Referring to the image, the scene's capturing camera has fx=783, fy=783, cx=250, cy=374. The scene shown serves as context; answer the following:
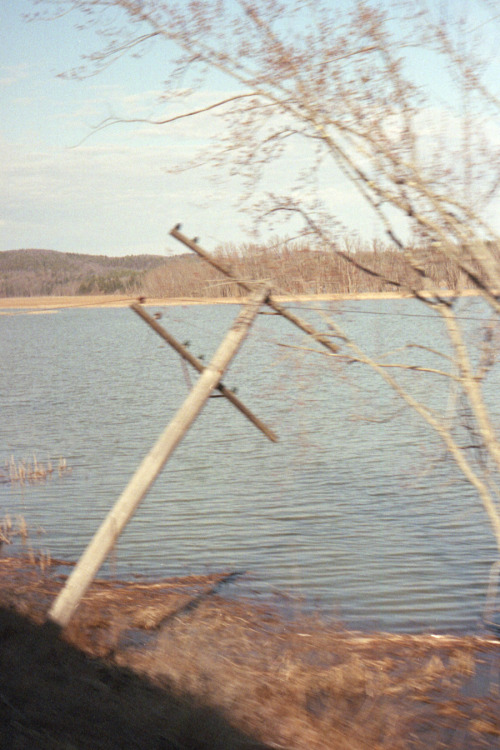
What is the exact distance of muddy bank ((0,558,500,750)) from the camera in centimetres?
415

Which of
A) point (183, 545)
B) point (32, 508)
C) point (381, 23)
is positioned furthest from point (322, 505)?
point (381, 23)

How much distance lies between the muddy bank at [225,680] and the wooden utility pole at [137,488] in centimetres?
27

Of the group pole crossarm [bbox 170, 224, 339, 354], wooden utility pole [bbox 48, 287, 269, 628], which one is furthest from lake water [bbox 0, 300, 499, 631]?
wooden utility pole [bbox 48, 287, 269, 628]

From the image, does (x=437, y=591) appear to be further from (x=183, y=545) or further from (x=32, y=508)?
(x=32, y=508)

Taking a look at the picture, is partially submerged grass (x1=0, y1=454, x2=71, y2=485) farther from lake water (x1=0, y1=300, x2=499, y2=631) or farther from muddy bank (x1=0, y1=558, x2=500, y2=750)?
muddy bank (x1=0, y1=558, x2=500, y2=750)

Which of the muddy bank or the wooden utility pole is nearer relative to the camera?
the muddy bank

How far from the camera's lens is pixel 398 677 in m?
5.79

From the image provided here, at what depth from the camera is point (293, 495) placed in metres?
11.8

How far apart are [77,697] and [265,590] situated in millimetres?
3822

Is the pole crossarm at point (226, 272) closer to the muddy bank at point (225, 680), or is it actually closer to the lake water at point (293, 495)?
the lake water at point (293, 495)

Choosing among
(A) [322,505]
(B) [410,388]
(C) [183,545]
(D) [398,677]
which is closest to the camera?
(D) [398,677]

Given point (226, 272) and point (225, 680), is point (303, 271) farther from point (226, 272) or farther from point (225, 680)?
point (225, 680)

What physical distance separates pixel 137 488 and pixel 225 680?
142 cm

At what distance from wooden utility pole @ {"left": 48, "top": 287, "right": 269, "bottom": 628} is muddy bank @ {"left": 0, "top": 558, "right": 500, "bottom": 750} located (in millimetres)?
271
